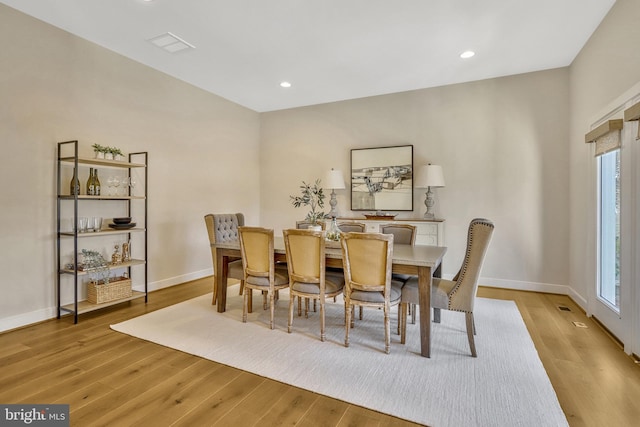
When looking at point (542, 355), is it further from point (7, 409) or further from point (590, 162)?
point (7, 409)

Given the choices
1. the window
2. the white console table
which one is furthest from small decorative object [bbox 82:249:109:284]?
the window

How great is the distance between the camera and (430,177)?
14.9 ft

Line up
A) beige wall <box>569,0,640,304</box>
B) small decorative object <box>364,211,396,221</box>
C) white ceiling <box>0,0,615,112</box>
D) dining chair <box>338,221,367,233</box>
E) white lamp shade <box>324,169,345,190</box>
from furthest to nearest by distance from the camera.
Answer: white lamp shade <box>324,169,345,190</box>
small decorative object <box>364,211,396,221</box>
dining chair <box>338,221,367,233</box>
white ceiling <box>0,0,615,112</box>
beige wall <box>569,0,640,304</box>

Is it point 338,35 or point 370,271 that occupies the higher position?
point 338,35

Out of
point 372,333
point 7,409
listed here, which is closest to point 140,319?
point 7,409

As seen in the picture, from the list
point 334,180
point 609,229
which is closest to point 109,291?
point 334,180

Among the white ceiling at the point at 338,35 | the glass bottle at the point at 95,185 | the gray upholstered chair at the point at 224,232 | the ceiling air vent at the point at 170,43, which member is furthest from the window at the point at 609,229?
the glass bottle at the point at 95,185

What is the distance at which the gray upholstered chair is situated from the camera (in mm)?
3469

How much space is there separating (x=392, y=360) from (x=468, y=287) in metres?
0.81

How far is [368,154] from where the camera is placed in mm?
5320

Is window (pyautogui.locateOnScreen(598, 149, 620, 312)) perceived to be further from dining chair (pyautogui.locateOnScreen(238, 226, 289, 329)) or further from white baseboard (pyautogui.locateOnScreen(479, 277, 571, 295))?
dining chair (pyautogui.locateOnScreen(238, 226, 289, 329))

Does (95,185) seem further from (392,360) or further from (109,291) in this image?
(392,360)

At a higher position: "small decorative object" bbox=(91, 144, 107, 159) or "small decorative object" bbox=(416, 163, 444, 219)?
"small decorative object" bbox=(91, 144, 107, 159)

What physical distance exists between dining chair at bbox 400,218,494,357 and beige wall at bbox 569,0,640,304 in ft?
5.44
